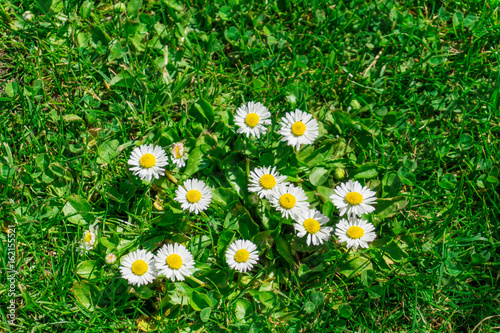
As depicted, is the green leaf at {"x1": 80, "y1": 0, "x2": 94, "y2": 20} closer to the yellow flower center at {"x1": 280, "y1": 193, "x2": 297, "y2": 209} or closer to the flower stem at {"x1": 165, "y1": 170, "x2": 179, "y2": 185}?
the flower stem at {"x1": 165, "y1": 170, "x2": 179, "y2": 185}

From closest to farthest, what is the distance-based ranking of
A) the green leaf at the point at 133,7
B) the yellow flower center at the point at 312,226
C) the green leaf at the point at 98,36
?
the yellow flower center at the point at 312,226
the green leaf at the point at 98,36
the green leaf at the point at 133,7

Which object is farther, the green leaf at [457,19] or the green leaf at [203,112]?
the green leaf at [457,19]

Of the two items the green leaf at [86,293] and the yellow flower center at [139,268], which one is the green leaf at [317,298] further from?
the green leaf at [86,293]

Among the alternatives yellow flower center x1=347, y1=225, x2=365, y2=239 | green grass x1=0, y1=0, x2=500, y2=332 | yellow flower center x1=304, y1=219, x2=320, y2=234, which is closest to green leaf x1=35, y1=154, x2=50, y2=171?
green grass x1=0, y1=0, x2=500, y2=332

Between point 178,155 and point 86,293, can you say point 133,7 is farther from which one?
point 86,293

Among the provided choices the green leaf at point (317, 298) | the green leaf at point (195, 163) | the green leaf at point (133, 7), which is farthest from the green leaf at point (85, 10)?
the green leaf at point (317, 298)

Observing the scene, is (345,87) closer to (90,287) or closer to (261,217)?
(261,217)
